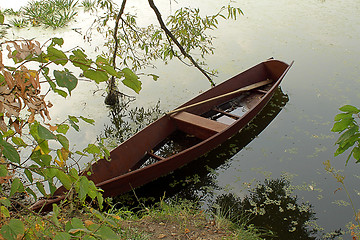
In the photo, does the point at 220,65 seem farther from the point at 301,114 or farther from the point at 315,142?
the point at 315,142

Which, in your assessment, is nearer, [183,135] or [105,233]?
[105,233]

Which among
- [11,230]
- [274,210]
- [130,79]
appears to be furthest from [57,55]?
[274,210]

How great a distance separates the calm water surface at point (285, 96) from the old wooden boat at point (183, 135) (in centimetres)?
27

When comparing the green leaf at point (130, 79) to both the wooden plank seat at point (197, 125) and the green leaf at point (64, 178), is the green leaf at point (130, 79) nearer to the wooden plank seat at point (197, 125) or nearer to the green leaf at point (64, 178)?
the green leaf at point (64, 178)

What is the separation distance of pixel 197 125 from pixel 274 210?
136cm

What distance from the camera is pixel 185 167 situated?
4.45 meters

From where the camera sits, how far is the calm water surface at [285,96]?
171 inches

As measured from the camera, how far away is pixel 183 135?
484 cm

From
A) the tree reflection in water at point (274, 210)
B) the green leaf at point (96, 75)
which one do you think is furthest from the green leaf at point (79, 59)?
the tree reflection in water at point (274, 210)

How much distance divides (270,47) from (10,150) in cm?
689

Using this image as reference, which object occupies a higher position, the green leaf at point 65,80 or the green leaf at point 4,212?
the green leaf at point 65,80

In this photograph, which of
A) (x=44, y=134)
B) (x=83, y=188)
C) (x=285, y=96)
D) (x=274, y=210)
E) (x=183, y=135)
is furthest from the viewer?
(x=285, y=96)

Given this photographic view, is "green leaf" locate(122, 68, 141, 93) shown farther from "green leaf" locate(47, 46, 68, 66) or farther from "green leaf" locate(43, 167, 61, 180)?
"green leaf" locate(43, 167, 61, 180)

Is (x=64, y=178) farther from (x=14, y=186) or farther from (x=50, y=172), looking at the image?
(x=14, y=186)
